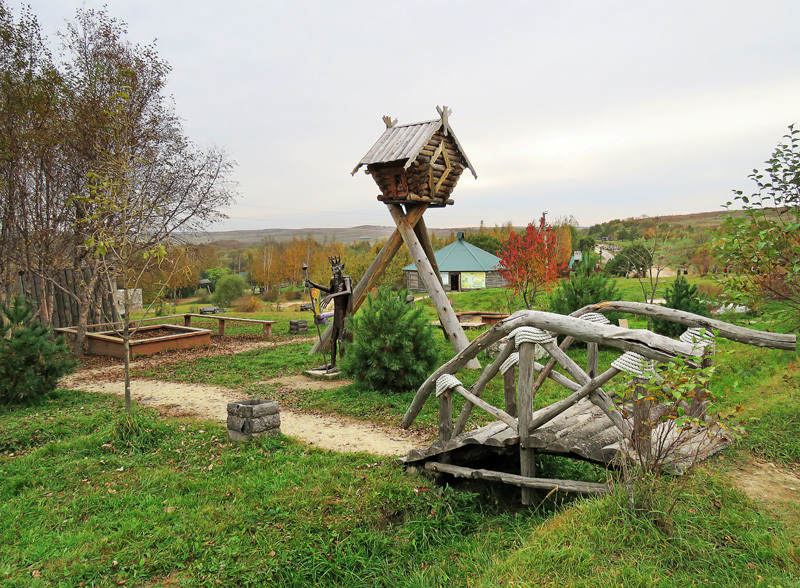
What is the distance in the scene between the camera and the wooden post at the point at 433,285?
9.96 meters

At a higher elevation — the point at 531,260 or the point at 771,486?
the point at 531,260

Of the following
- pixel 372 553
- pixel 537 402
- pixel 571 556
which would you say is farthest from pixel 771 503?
pixel 537 402

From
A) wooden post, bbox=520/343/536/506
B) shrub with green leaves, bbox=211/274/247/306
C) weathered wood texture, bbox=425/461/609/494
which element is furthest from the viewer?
shrub with green leaves, bbox=211/274/247/306

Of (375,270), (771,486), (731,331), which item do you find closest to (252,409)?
(731,331)

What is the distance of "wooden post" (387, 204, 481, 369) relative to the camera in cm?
996

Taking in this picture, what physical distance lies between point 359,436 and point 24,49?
1278 centimetres

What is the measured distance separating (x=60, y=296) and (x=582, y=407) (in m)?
16.6

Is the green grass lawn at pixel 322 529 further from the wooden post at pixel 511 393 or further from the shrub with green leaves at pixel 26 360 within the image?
the shrub with green leaves at pixel 26 360

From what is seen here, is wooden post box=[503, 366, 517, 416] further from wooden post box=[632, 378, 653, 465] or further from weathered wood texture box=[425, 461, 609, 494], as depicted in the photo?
wooden post box=[632, 378, 653, 465]

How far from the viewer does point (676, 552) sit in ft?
10.1

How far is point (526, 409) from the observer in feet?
14.4

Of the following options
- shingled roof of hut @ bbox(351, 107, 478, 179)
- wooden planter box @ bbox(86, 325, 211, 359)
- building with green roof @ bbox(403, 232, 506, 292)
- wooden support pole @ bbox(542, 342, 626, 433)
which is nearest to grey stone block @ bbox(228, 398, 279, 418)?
wooden support pole @ bbox(542, 342, 626, 433)

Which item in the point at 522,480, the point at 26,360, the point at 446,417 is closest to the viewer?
the point at 522,480

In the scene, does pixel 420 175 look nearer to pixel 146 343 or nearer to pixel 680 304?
pixel 680 304
